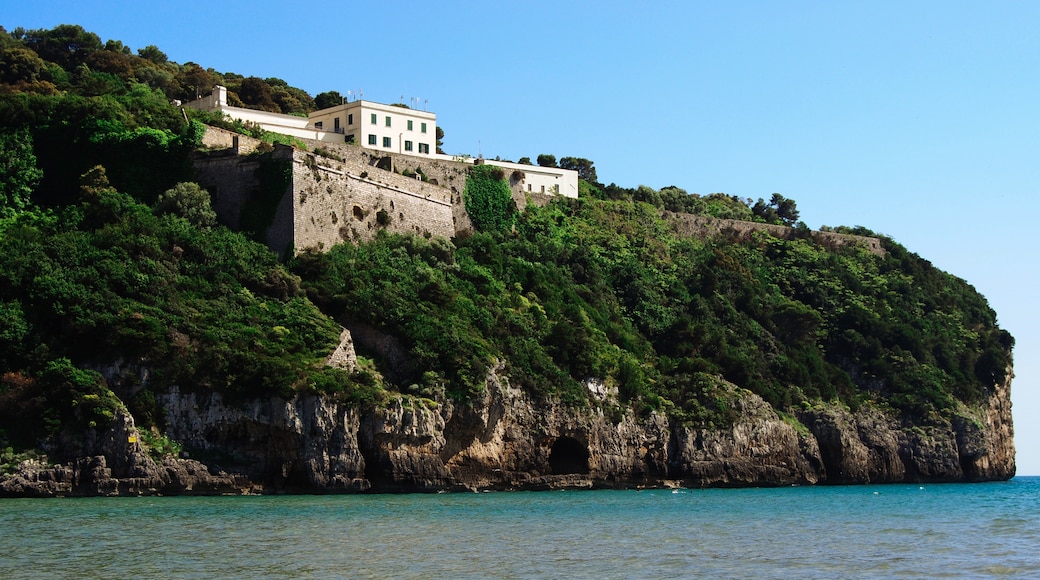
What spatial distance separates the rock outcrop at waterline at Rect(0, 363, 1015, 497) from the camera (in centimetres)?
3991

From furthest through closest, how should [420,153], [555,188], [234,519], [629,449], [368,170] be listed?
[555,188] → [420,153] → [368,170] → [629,449] → [234,519]

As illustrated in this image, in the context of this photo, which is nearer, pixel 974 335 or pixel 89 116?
pixel 89 116

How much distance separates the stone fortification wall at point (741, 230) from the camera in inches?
2901

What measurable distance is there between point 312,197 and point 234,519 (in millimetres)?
23856

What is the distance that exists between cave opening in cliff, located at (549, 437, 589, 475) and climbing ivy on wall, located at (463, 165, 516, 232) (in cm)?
1499

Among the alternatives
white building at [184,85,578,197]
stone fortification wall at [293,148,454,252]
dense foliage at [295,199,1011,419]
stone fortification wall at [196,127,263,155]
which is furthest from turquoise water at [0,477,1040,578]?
white building at [184,85,578,197]

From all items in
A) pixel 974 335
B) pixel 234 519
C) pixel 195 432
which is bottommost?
pixel 234 519

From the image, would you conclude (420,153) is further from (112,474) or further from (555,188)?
(112,474)

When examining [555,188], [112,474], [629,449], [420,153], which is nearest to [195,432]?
[112,474]

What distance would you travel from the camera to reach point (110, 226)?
47.8 meters

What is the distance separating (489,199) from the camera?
64250 millimetres

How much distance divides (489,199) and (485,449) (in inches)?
781

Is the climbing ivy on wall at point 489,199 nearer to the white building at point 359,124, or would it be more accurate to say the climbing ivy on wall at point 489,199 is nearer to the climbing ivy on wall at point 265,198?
the white building at point 359,124

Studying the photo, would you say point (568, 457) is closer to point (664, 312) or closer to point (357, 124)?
point (664, 312)
